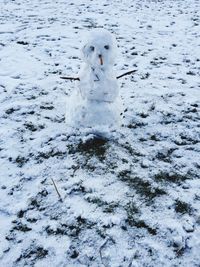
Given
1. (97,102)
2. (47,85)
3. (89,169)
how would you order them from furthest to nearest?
(47,85) < (97,102) < (89,169)

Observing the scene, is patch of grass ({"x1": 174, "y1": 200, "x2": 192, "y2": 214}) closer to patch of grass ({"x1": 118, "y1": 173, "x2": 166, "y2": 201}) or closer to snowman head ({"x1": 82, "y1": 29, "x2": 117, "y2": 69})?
patch of grass ({"x1": 118, "y1": 173, "x2": 166, "y2": 201})

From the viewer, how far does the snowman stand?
9.06ft

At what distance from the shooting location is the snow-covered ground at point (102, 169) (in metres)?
2.24

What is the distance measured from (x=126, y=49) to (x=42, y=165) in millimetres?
3351

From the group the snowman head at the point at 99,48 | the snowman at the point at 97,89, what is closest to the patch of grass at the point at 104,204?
the snowman at the point at 97,89

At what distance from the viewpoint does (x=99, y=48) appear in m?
2.75

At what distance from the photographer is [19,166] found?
2938 mm

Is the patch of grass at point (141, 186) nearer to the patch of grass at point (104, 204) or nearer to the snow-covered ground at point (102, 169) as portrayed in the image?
the snow-covered ground at point (102, 169)

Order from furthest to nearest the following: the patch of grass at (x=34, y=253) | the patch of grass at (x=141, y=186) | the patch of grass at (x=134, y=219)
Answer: the patch of grass at (x=141, y=186), the patch of grass at (x=134, y=219), the patch of grass at (x=34, y=253)

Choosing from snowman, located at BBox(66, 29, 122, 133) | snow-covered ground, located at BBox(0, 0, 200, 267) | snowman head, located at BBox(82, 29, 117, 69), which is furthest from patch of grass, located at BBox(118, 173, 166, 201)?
snowman head, located at BBox(82, 29, 117, 69)

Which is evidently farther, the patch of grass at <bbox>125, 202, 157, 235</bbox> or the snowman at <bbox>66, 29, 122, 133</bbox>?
the snowman at <bbox>66, 29, 122, 133</bbox>

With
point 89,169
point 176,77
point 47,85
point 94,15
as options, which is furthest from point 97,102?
point 94,15

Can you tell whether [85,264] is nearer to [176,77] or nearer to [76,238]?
[76,238]

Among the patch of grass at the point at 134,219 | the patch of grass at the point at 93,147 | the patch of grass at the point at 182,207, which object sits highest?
the patch of grass at the point at 93,147
